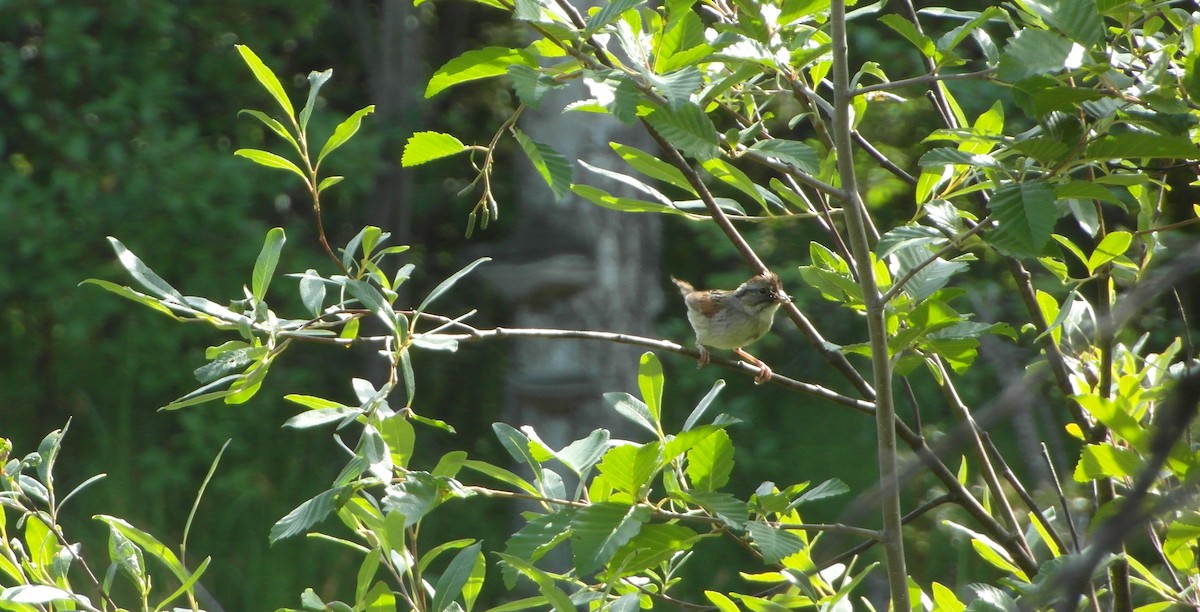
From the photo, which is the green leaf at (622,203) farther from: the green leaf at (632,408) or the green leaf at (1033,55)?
the green leaf at (1033,55)

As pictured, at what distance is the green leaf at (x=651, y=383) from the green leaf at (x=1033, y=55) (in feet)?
1.76

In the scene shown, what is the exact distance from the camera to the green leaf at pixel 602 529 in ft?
3.69

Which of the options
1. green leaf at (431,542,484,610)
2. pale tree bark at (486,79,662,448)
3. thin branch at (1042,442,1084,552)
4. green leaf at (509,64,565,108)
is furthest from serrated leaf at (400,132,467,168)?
pale tree bark at (486,79,662,448)

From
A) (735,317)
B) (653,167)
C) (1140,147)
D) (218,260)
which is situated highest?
(1140,147)

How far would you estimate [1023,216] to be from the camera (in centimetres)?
113

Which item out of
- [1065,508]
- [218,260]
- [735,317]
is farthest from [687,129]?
[218,260]

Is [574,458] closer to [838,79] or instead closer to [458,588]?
[458,588]

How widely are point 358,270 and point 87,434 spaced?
4.43m

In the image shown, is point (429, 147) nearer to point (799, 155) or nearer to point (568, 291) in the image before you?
point (799, 155)

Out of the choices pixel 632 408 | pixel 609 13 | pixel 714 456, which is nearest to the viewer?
pixel 609 13

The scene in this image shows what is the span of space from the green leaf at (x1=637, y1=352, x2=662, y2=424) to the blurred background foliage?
9.11ft

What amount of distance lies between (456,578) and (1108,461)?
71cm

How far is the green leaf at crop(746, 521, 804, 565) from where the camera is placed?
1.17 metres

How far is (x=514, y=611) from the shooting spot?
56.3 inches
